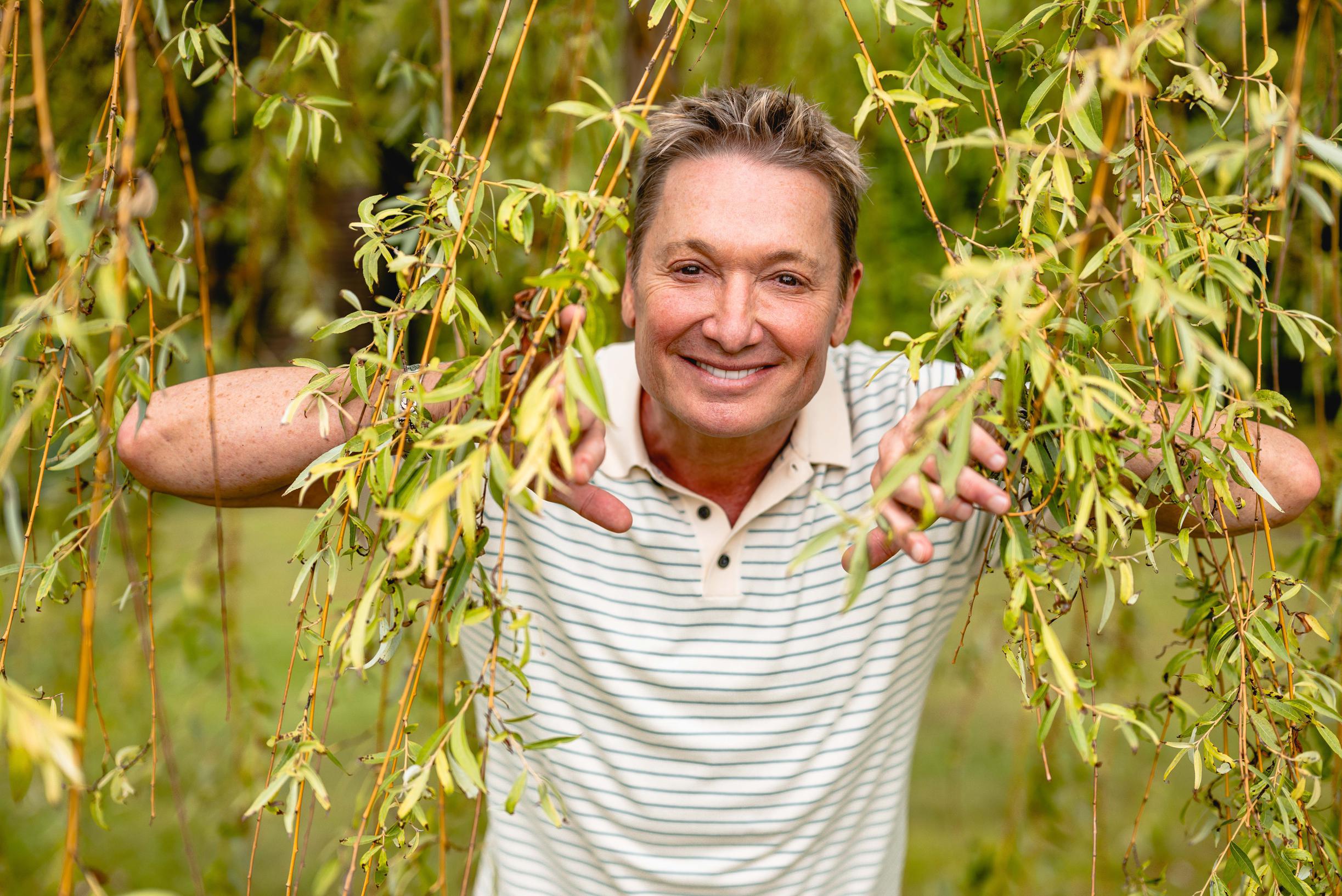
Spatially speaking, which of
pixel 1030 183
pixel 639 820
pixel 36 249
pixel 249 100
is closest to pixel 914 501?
pixel 1030 183

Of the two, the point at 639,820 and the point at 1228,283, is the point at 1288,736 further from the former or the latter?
the point at 639,820

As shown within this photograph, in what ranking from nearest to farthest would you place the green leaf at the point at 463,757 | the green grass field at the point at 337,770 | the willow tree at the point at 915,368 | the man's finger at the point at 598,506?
the willow tree at the point at 915,368
the green leaf at the point at 463,757
the man's finger at the point at 598,506
the green grass field at the point at 337,770

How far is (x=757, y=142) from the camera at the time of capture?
4.44 feet

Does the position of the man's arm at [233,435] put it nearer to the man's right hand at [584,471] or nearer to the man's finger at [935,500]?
the man's right hand at [584,471]

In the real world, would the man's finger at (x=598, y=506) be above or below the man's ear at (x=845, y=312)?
below

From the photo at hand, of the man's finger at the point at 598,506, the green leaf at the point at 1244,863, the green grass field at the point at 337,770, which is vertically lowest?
the green grass field at the point at 337,770

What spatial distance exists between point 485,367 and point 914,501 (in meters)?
0.35

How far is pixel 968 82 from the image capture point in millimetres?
1017

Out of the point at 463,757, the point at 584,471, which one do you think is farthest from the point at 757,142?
the point at 463,757

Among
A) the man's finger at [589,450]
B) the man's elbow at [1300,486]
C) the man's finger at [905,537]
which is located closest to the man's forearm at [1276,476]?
the man's elbow at [1300,486]

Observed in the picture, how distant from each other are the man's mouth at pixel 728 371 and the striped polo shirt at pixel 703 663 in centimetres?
23

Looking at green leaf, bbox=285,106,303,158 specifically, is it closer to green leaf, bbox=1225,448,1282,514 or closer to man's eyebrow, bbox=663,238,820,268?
man's eyebrow, bbox=663,238,820,268

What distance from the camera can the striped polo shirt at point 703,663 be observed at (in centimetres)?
151

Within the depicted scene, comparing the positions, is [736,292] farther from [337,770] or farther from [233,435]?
[337,770]
